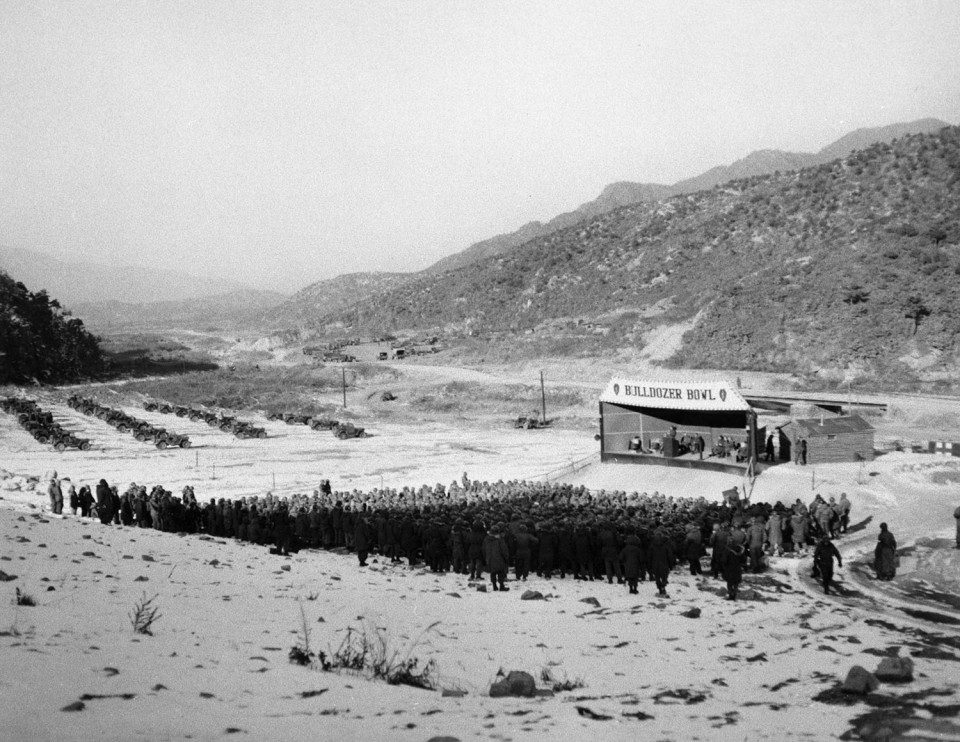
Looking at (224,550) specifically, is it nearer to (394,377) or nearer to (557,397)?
(557,397)

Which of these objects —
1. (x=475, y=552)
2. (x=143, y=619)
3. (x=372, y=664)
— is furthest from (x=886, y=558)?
(x=143, y=619)

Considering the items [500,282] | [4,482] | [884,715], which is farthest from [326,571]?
[500,282]

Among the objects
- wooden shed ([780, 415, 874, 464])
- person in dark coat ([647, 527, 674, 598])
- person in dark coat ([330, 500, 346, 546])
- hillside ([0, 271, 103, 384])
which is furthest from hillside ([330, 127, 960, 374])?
hillside ([0, 271, 103, 384])

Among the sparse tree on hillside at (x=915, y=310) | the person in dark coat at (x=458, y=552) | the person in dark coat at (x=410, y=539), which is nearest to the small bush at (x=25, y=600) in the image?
the person in dark coat at (x=458, y=552)

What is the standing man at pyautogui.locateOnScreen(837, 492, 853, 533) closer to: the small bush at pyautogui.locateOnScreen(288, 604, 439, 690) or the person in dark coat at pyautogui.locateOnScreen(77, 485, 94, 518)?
the small bush at pyautogui.locateOnScreen(288, 604, 439, 690)

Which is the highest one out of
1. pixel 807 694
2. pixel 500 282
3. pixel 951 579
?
pixel 500 282

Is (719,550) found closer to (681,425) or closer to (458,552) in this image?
(458,552)

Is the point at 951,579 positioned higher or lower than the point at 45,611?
lower
